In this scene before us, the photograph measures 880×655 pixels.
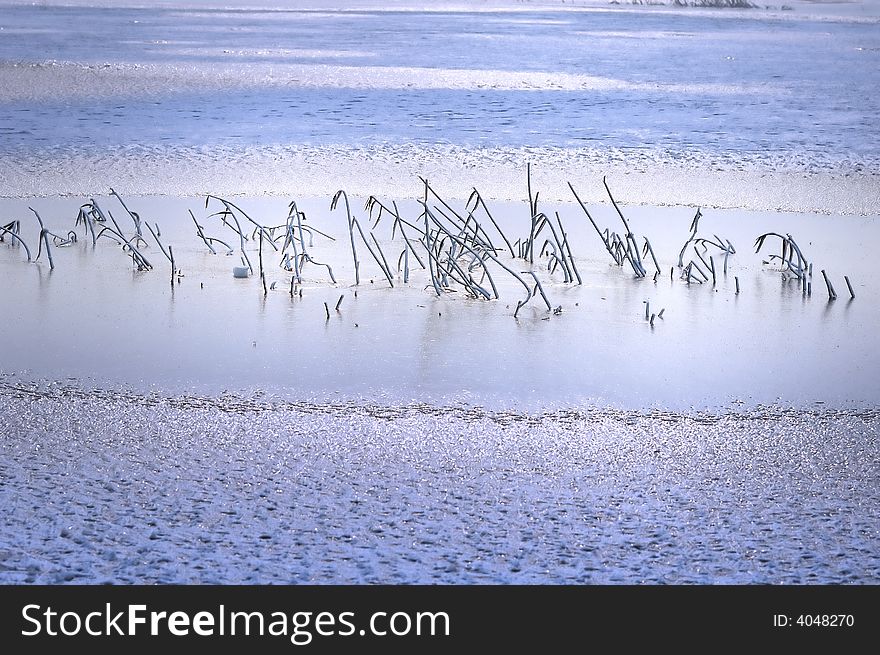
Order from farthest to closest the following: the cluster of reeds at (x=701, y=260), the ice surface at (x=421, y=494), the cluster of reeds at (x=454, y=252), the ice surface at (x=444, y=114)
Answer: the ice surface at (x=444, y=114), the cluster of reeds at (x=701, y=260), the cluster of reeds at (x=454, y=252), the ice surface at (x=421, y=494)

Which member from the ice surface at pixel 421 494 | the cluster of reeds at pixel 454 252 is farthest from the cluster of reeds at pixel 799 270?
the ice surface at pixel 421 494

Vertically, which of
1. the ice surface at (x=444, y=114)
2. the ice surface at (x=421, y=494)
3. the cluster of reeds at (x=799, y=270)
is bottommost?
the ice surface at (x=421, y=494)

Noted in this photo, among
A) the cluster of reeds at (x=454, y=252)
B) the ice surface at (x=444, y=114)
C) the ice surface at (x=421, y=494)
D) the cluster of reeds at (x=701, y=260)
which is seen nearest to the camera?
the ice surface at (x=421, y=494)

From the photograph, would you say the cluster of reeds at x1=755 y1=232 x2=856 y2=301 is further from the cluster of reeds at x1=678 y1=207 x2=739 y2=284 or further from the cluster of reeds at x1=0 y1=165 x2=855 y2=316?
the cluster of reeds at x1=678 y1=207 x2=739 y2=284

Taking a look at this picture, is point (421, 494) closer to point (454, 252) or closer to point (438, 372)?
point (438, 372)

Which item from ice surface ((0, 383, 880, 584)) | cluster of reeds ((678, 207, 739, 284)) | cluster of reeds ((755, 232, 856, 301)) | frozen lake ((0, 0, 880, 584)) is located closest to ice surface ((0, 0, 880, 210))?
frozen lake ((0, 0, 880, 584))

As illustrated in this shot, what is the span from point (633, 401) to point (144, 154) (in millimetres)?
4594

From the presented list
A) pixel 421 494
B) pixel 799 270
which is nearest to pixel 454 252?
pixel 799 270

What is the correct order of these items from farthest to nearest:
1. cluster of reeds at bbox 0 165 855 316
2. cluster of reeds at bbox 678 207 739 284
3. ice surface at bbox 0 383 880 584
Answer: cluster of reeds at bbox 678 207 739 284 → cluster of reeds at bbox 0 165 855 316 → ice surface at bbox 0 383 880 584

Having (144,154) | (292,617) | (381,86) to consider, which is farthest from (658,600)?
(381,86)

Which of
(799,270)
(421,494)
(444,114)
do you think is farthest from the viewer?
(444,114)

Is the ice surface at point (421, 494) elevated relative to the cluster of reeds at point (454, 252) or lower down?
lower down

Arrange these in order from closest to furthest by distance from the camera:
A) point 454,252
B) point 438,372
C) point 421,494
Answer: point 421,494, point 438,372, point 454,252

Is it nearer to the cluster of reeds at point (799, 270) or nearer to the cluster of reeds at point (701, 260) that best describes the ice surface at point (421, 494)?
the cluster of reeds at point (799, 270)
